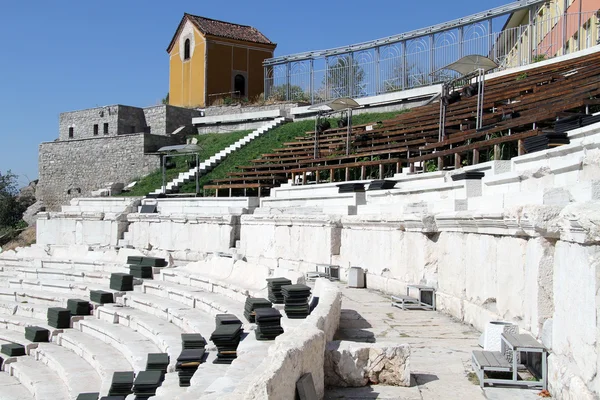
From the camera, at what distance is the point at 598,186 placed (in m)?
5.11

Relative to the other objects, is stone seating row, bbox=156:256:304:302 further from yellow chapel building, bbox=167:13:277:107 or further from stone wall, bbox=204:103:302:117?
yellow chapel building, bbox=167:13:277:107

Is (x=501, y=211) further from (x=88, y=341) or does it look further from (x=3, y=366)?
(x=3, y=366)

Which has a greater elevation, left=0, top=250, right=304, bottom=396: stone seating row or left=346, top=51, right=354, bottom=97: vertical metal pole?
left=346, top=51, right=354, bottom=97: vertical metal pole

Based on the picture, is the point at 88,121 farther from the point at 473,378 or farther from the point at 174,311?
the point at 473,378

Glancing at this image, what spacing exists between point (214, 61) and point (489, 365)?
3654 centimetres

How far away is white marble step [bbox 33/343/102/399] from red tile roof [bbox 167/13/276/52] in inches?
1193

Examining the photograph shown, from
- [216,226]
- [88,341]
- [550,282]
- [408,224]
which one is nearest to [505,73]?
[216,226]

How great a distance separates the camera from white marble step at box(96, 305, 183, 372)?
30.2 feet

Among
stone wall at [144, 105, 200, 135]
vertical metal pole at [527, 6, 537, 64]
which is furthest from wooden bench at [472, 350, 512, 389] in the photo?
stone wall at [144, 105, 200, 135]

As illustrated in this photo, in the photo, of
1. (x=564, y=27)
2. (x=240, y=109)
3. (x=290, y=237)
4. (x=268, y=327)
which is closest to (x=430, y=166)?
(x=290, y=237)

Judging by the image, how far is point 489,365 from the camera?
17.1 ft

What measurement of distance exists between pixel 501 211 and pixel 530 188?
123 cm

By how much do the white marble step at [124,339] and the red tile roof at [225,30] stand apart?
97.2ft

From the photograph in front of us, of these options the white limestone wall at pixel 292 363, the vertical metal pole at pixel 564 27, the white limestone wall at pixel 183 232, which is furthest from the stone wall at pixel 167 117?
the white limestone wall at pixel 292 363
